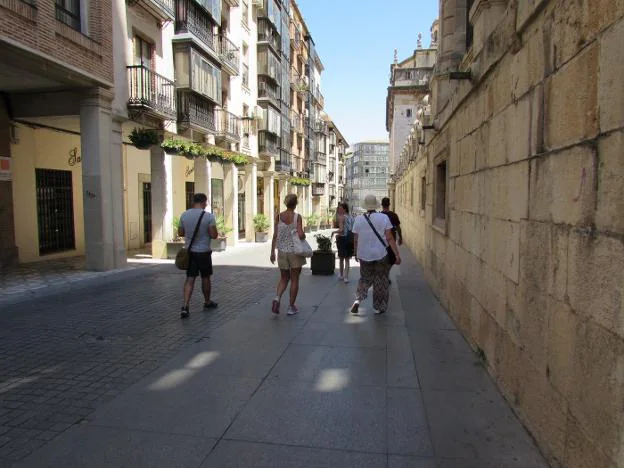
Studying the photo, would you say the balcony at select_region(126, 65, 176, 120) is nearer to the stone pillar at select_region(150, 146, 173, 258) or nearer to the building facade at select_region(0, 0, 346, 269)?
the building facade at select_region(0, 0, 346, 269)

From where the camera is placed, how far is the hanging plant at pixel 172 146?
1427 cm

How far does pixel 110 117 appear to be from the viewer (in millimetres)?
11727

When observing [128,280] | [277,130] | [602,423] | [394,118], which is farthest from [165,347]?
[394,118]

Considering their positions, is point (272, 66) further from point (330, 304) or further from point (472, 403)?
point (472, 403)

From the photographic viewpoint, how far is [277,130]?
2756 centimetres

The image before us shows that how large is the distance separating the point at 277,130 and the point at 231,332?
22.9 meters

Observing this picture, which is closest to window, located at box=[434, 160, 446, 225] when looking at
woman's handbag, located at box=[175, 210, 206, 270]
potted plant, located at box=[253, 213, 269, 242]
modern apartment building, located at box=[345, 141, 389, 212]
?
woman's handbag, located at box=[175, 210, 206, 270]

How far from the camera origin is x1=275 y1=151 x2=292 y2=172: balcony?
2884cm

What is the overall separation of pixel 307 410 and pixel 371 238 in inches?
139

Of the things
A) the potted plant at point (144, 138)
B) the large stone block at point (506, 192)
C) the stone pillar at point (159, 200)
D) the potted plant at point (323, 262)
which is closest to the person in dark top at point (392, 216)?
the potted plant at point (323, 262)

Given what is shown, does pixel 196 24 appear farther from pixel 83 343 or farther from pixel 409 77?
pixel 409 77

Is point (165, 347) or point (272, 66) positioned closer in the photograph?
point (165, 347)

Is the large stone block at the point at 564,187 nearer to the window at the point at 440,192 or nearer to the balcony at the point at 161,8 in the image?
the window at the point at 440,192

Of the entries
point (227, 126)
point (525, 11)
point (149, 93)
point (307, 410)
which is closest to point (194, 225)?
point (307, 410)
